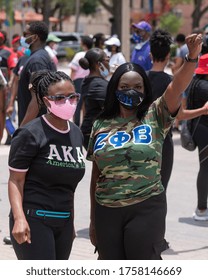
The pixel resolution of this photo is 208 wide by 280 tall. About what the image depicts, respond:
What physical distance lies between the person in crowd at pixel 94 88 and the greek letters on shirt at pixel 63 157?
2872mm

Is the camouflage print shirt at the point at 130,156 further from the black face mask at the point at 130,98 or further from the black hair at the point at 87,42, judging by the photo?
the black hair at the point at 87,42

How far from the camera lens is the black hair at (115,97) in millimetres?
4816

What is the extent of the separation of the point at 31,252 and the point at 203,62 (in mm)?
4142

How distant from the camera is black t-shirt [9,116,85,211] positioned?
4.63m

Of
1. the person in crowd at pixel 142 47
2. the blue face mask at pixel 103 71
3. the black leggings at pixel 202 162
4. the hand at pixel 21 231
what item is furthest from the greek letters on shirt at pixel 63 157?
the person in crowd at pixel 142 47

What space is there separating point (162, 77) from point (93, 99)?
0.75 meters

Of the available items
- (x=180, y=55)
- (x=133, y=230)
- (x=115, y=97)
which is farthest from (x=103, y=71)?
(x=180, y=55)

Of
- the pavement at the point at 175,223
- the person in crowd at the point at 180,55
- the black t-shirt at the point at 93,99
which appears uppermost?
the black t-shirt at the point at 93,99

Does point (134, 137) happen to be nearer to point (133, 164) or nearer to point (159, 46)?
point (133, 164)

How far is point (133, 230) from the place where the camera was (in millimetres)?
4672

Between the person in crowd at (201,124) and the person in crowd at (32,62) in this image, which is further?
the person in crowd at (201,124)
